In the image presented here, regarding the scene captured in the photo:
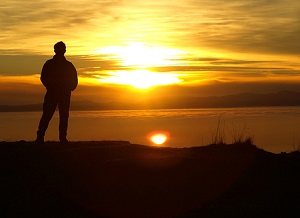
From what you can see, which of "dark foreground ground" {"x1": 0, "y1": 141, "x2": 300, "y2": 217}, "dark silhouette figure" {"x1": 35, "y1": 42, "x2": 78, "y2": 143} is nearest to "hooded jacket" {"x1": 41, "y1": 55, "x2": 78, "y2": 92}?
"dark silhouette figure" {"x1": 35, "y1": 42, "x2": 78, "y2": 143}

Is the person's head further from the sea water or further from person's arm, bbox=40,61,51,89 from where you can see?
the sea water

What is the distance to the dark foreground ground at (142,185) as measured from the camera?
339 inches

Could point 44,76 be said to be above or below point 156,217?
above

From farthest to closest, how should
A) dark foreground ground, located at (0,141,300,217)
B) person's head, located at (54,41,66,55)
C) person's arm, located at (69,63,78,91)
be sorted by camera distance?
person's arm, located at (69,63,78,91), person's head, located at (54,41,66,55), dark foreground ground, located at (0,141,300,217)

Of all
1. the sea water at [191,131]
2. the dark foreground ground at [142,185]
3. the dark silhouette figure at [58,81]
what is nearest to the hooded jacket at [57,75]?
the dark silhouette figure at [58,81]

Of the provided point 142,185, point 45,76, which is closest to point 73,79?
point 45,76

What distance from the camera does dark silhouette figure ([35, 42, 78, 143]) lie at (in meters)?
13.9

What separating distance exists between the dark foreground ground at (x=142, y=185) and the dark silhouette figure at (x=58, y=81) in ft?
7.20

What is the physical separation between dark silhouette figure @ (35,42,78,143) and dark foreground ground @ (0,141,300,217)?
2.20 metres

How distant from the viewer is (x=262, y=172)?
10.6 metres

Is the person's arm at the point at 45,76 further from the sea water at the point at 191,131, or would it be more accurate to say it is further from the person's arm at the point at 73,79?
the sea water at the point at 191,131

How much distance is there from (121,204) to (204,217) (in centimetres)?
138

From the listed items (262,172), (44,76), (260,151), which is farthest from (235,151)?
(44,76)

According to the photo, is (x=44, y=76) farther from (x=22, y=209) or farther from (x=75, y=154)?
(x=22, y=209)
